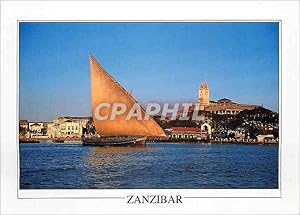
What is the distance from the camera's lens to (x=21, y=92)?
1.92m

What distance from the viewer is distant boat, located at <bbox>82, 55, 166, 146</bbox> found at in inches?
75.9

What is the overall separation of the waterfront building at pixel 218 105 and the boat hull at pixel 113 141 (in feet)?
0.59

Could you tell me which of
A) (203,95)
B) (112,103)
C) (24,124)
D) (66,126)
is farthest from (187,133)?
(24,124)

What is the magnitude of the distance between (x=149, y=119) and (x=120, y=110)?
0.08 meters

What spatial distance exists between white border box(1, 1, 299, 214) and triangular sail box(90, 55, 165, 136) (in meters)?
0.15

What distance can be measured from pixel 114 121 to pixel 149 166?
0.15m

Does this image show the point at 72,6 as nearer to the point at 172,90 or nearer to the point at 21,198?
the point at 172,90

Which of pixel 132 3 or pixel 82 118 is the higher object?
pixel 132 3

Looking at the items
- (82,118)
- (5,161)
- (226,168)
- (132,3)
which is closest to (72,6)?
(132,3)

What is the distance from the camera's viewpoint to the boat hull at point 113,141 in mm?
1953

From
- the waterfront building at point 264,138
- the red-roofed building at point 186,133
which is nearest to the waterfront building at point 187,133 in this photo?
the red-roofed building at point 186,133

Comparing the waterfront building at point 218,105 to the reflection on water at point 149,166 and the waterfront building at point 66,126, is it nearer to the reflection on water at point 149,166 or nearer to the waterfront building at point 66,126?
the reflection on water at point 149,166

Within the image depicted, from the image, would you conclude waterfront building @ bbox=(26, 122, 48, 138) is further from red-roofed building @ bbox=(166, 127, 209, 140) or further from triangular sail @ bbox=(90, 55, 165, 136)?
red-roofed building @ bbox=(166, 127, 209, 140)

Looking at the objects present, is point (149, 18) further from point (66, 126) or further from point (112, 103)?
point (66, 126)
